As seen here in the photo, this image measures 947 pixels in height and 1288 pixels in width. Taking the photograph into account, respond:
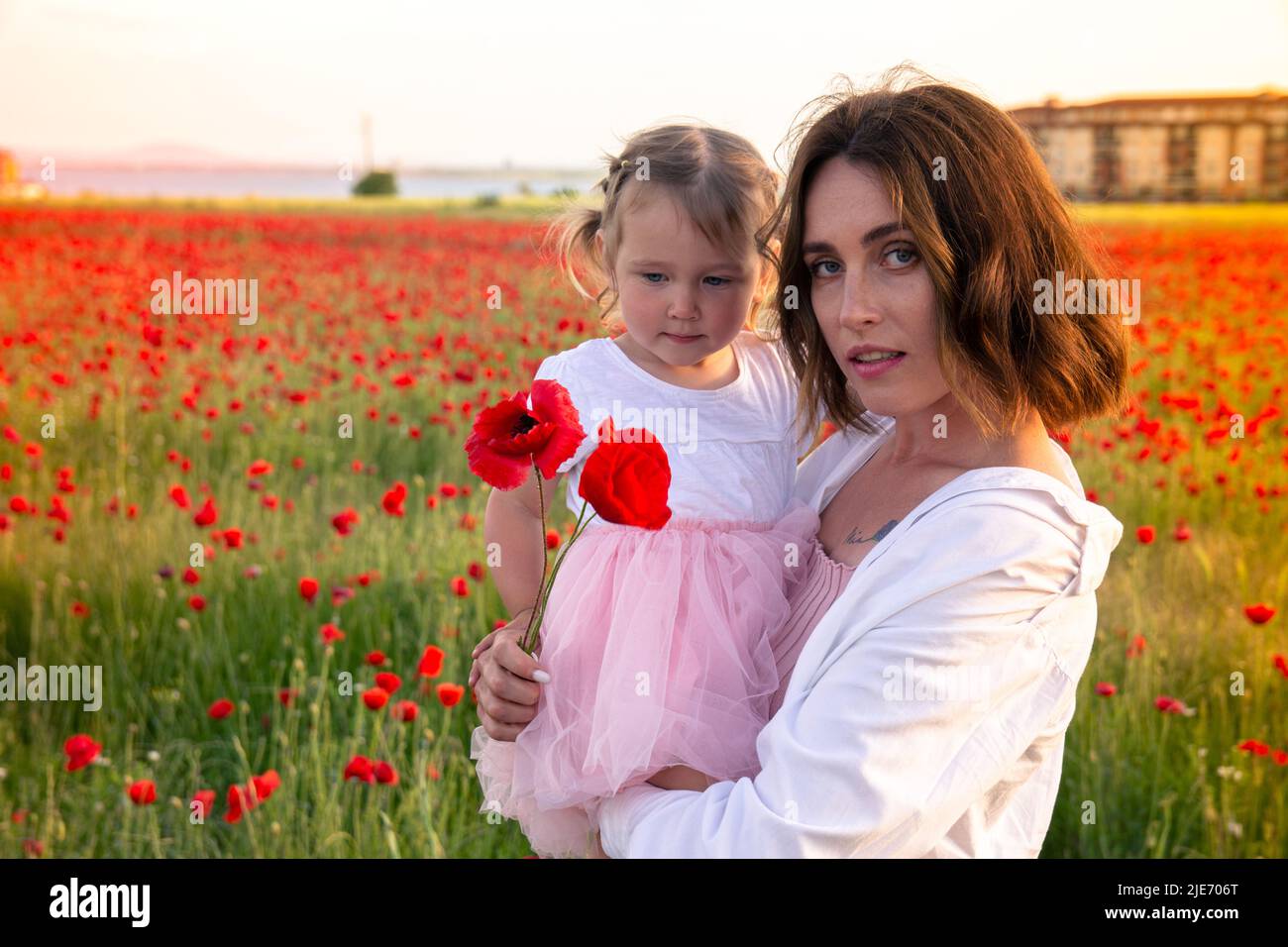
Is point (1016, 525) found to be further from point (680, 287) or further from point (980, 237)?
point (680, 287)

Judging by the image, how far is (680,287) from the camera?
226cm

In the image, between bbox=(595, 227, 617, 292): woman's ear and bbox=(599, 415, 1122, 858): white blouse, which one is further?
bbox=(595, 227, 617, 292): woman's ear

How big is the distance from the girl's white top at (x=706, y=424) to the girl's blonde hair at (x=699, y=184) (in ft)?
0.52

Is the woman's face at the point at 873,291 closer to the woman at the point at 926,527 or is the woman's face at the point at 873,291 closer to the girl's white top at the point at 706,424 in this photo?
the woman at the point at 926,527

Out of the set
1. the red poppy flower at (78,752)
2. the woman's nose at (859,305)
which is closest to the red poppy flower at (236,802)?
the red poppy flower at (78,752)

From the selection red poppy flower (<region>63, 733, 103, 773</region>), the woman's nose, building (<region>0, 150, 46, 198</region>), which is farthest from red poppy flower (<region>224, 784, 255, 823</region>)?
building (<region>0, 150, 46, 198</region>)

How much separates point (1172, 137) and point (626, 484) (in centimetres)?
815

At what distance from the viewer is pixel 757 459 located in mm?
2238

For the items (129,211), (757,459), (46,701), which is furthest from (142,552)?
(129,211)

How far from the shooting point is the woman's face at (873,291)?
170cm

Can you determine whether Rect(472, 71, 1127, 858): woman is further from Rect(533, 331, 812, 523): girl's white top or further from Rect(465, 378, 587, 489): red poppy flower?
Rect(465, 378, 587, 489): red poppy flower

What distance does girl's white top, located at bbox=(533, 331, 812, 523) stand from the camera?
215 cm

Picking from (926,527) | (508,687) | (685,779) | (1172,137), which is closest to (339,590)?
(508,687)
